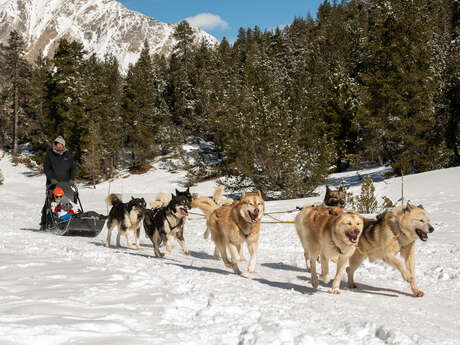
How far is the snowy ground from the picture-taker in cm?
289

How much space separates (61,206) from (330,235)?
690 cm

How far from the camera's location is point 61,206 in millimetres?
8969

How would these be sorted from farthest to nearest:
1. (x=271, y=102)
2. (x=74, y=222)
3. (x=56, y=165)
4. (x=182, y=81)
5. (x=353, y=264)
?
1. (x=182, y=81)
2. (x=271, y=102)
3. (x=56, y=165)
4. (x=74, y=222)
5. (x=353, y=264)

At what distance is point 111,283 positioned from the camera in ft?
13.8

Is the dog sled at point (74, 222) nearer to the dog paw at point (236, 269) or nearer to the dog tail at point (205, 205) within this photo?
the dog tail at point (205, 205)

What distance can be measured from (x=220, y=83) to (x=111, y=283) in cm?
3657

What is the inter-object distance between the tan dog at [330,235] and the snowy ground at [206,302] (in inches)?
11.8

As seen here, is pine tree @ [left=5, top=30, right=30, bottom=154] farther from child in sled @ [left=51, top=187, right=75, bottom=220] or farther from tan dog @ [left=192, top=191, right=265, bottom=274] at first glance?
tan dog @ [left=192, top=191, right=265, bottom=274]

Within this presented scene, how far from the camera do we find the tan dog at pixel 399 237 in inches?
188

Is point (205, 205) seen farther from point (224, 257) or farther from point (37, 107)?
point (37, 107)

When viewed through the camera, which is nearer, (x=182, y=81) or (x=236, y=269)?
(x=236, y=269)

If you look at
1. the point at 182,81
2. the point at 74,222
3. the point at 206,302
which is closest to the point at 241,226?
the point at 206,302

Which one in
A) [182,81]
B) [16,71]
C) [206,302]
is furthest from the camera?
[182,81]

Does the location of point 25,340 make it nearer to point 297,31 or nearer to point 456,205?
point 456,205
